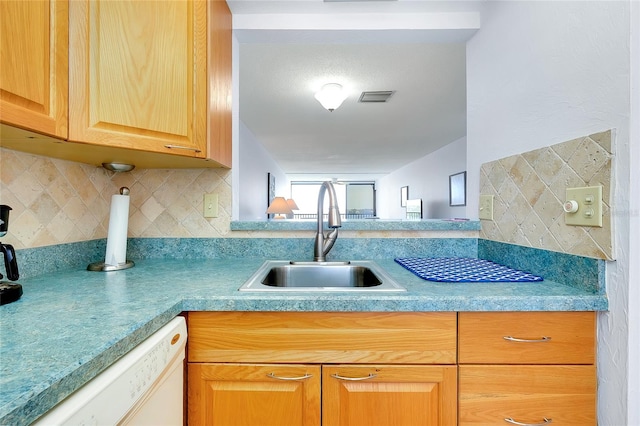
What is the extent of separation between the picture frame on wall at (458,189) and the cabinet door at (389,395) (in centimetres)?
390

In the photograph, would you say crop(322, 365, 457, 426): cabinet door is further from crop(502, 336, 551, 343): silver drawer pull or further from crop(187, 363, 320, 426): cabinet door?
crop(502, 336, 551, 343): silver drawer pull

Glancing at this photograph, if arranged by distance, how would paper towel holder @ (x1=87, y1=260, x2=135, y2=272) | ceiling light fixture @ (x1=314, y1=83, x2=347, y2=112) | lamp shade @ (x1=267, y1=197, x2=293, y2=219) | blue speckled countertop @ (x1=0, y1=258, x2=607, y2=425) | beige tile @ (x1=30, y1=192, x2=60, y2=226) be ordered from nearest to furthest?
blue speckled countertop @ (x1=0, y1=258, x2=607, y2=425) → beige tile @ (x1=30, y1=192, x2=60, y2=226) → paper towel holder @ (x1=87, y1=260, x2=135, y2=272) → ceiling light fixture @ (x1=314, y1=83, x2=347, y2=112) → lamp shade @ (x1=267, y1=197, x2=293, y2=219)

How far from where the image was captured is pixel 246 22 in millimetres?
1439

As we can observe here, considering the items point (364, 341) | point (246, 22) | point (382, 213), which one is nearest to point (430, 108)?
Answer: point (246, 22)

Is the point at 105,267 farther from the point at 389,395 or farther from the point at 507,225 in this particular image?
the point at 507,225

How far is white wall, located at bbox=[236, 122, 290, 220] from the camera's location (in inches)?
142

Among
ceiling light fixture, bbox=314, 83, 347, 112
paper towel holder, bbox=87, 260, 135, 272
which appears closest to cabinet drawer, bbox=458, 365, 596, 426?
paper towel holder, bbox=87, 260, 135, 272

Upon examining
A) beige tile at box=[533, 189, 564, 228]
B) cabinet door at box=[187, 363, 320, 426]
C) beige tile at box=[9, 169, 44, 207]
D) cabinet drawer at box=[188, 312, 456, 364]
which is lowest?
cabinet door at box=[187, 363, 320, 426]

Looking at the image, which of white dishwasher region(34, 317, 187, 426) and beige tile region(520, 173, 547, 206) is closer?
white dishwasher region(34, 317, 187, 426)

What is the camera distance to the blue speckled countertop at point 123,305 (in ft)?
1.53

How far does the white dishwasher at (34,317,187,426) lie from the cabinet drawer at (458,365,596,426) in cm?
76

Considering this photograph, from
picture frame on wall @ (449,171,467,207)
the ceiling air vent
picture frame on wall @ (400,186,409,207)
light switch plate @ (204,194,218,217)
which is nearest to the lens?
light switch plate @ (204,194,218,217)

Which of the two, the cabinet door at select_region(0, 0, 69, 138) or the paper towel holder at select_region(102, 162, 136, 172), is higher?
the cabinet door at select_region(0, 0, 69, 138)

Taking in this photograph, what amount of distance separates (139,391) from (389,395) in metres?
0.62
